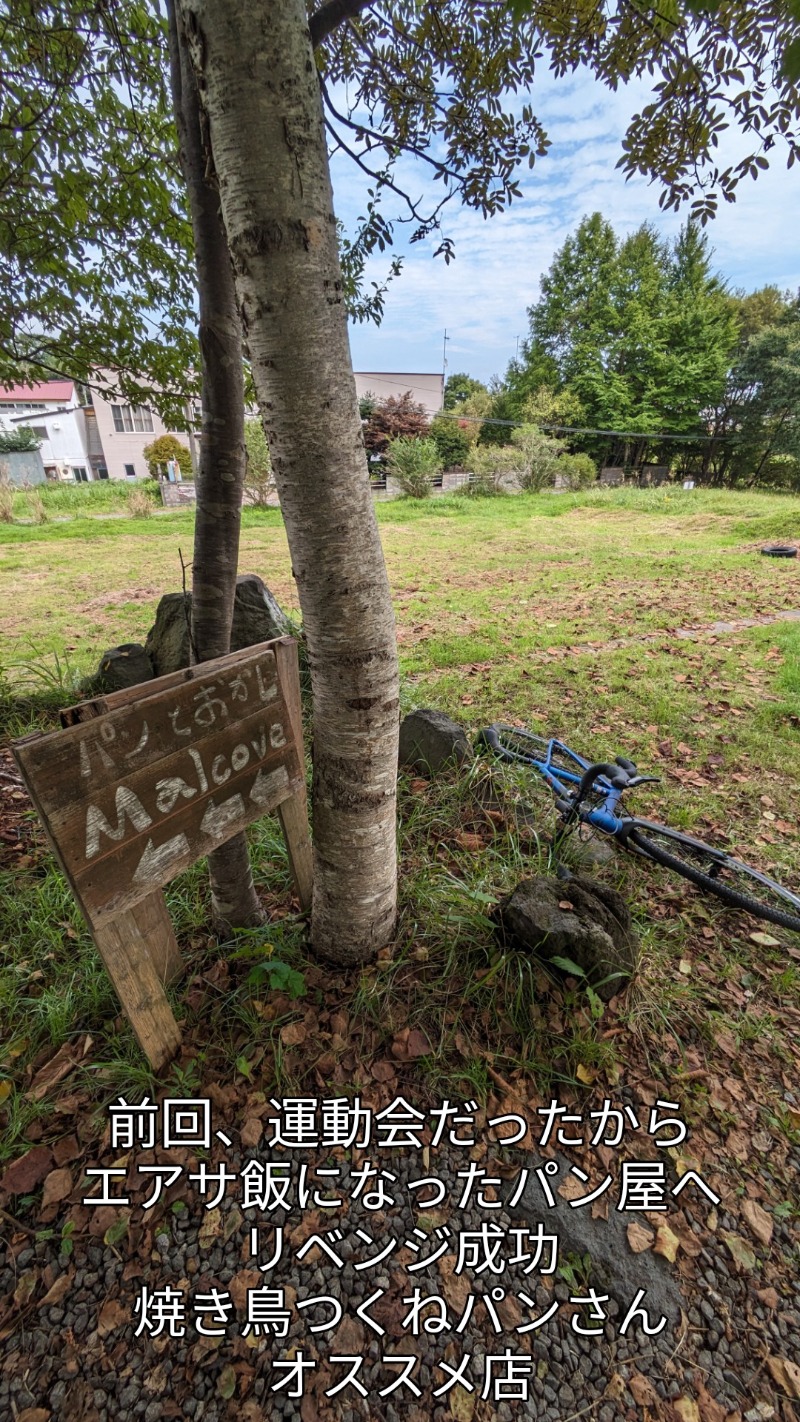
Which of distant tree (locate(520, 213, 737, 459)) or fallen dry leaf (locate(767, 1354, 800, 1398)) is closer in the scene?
fallen dry leaf (locate(767, 1354, 800, 1398))

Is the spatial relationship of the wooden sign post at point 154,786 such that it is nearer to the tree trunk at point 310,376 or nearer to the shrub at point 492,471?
the tree trunk at point 310,376

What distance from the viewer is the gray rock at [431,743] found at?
114 inches

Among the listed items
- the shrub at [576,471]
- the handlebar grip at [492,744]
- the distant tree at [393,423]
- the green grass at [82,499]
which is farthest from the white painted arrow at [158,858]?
the distant tree at [393,423]

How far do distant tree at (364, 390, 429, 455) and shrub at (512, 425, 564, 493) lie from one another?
6041 mm

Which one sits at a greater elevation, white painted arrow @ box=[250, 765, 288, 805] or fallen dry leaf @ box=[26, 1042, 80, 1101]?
white painted arrow @ box=[250, 765, 288, 805]

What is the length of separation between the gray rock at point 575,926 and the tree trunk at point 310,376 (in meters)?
0.58

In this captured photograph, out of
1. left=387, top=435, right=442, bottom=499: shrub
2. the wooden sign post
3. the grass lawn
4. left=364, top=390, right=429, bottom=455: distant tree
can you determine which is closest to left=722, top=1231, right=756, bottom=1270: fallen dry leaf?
the grass lawn

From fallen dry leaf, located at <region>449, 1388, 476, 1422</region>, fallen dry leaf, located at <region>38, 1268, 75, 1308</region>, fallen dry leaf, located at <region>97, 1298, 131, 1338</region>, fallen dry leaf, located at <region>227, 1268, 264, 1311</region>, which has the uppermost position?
fallen dry leaf, located at <region>38, 1268, 75, 1308</region>

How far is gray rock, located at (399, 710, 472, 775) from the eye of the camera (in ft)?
9.48

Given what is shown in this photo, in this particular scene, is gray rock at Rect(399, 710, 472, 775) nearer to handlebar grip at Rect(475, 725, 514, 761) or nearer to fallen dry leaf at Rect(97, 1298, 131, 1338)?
handlebar grip at Rect(475, 725, 514, 761)

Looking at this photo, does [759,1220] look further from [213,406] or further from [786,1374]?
[213,406]

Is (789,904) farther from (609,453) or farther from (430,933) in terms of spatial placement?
(609,453)

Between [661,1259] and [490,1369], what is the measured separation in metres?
0.49

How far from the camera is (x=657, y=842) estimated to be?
106 inches
